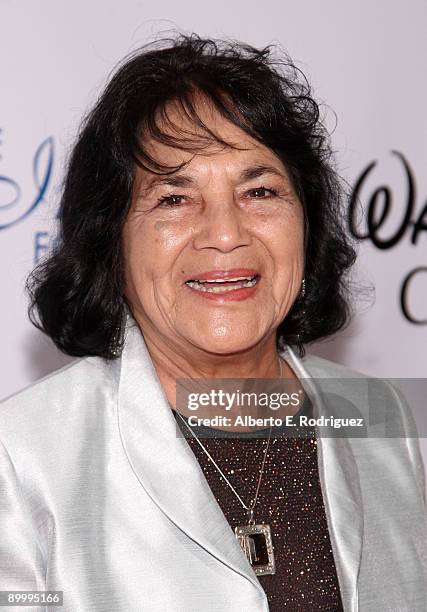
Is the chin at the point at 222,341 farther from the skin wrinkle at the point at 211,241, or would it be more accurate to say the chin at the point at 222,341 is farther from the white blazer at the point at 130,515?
the white blazer at the point at 130,515

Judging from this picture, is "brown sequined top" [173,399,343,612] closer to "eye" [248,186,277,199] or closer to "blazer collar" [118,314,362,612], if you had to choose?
"blazer collar" [118,314,362,612]

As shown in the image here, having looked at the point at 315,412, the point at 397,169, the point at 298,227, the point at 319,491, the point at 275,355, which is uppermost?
the point at 397,169

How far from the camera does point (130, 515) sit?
1492 millimetres

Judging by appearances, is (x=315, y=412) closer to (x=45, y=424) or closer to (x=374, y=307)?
(x=45, y=424)

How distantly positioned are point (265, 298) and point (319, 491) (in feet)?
1.23

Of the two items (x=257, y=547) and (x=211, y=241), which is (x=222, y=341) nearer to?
(x=211, y=241)

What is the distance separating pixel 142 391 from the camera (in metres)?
1.59

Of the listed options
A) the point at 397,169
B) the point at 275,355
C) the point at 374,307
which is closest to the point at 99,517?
the point at 275,355

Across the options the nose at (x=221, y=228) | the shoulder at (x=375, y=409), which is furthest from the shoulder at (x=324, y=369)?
the nose at (x=221, y=228)

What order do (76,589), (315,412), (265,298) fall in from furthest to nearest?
(315,412)
(265,298)
(76,589)

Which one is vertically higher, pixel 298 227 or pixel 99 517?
pixel 298 227

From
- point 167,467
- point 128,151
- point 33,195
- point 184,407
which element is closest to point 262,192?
point 128,151

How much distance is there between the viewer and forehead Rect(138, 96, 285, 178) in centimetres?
157

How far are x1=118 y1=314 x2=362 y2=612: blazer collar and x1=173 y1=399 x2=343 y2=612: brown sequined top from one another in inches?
0.9
